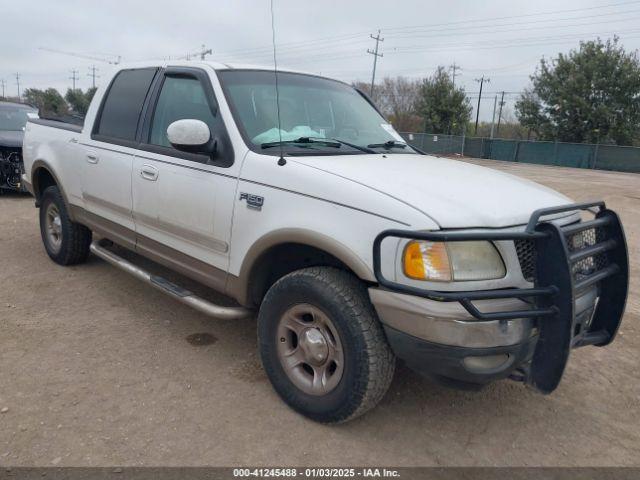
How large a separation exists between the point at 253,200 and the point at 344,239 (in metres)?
0.69

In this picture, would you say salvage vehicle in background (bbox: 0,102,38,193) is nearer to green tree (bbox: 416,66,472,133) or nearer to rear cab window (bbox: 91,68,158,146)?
rear cab window (bbox: 91,68,158,146)

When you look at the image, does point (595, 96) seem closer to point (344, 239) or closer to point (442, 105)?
point (442, 105)

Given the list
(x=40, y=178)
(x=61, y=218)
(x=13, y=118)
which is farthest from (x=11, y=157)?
(x=61, y=218)

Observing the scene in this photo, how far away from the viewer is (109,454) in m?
2.60

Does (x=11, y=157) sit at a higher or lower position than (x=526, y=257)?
lower

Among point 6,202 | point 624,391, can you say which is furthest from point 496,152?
point 624,391

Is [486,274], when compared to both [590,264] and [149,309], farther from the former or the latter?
[149,309]

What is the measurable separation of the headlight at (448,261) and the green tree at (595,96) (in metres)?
36.3

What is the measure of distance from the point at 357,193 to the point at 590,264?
4.35 ft

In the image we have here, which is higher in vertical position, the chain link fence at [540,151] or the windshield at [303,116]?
the windshield at [303,116]

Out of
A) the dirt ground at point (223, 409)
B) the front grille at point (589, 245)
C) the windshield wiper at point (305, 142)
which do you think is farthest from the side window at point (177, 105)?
the front grille at point (589, 245)

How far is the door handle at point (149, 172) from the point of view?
3.71 metres

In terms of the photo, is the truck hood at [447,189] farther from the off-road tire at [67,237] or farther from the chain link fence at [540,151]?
the chain link fence at [540,151]

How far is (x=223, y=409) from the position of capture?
303 cm
